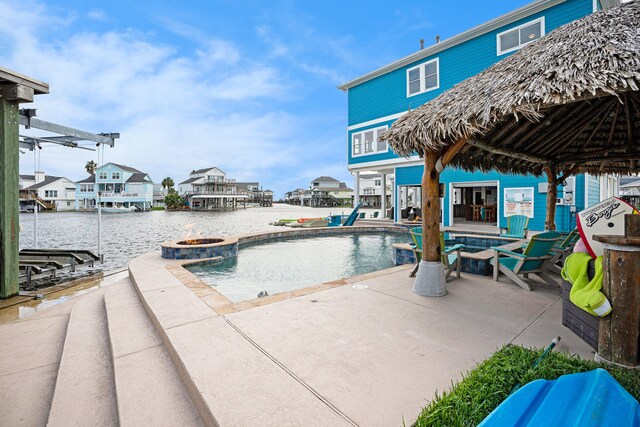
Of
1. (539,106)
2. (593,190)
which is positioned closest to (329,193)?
(593,190)

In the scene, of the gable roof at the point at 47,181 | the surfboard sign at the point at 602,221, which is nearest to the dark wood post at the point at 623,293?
the surfboard sign at the point at 602,221

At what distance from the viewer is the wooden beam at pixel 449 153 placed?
13.5 ft

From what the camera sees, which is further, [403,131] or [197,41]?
[197,41]

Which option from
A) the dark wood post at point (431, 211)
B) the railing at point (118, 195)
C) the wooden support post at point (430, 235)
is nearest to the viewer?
the wooden support post at point (430, 235)

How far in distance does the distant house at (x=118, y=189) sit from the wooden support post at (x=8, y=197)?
5051 cm

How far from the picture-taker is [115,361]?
2.79 metres

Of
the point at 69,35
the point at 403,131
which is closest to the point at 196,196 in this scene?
the point at 69,35

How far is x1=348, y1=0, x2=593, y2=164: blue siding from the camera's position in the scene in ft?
36.1

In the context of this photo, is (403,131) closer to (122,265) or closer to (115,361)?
(115,361)

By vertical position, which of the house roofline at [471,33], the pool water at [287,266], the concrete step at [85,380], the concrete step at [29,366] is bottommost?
the concrete step at [29,366]

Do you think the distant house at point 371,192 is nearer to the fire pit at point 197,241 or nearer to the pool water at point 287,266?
the pool water at point 287,266

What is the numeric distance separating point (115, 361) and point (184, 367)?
2.81 feet

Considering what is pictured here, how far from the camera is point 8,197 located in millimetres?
5082

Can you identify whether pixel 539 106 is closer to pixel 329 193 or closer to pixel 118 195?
pixel 118 195
